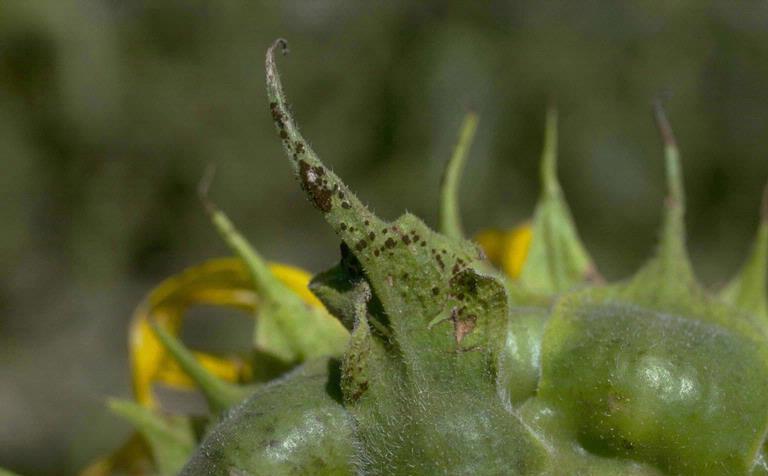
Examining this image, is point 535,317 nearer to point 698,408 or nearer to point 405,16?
point 698,408

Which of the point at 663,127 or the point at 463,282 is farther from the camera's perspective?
the point at 663,127

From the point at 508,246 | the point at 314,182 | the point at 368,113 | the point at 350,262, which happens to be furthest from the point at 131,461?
the point at 368,113

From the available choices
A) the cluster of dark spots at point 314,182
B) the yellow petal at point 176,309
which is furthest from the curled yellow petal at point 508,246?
the cluster of dark spots at point 314,182

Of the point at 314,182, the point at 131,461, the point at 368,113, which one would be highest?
the point at 368,113

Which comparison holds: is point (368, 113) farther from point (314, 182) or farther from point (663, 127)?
point (314, 182)

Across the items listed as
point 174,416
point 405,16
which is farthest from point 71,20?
point 174,416

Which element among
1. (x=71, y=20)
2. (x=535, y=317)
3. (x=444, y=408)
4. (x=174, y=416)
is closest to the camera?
(x=444, y=408)

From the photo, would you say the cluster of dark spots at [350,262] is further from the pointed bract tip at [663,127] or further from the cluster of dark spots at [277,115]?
the pointed bract tip at [663,127]
